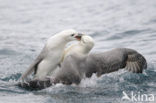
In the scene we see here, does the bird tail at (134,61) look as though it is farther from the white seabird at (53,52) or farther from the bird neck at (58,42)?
the bird neck at (58,42)

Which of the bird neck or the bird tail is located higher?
the bird neck

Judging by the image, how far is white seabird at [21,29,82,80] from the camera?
449 inches

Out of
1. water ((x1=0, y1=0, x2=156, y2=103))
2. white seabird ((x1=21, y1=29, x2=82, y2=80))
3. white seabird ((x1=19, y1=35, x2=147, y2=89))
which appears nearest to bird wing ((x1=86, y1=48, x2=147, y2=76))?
white seabird ((x1=19, y1=35, x2=147, y2=89))

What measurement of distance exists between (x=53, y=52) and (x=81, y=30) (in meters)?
8.30

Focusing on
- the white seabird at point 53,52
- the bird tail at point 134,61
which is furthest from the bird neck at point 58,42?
the bird tail at point 134,61

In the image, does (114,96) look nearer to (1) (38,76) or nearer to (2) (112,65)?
(2) (112,65)

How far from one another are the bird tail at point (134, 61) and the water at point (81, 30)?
0.34 m

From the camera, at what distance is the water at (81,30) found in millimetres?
10836

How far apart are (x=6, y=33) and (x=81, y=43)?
8.68m

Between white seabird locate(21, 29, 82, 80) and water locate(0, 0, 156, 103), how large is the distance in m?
0.83

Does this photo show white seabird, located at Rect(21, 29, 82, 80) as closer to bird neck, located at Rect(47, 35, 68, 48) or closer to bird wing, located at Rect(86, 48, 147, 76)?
bird neck, located at Rect(47, 35, 68, 48)

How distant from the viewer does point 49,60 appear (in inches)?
454

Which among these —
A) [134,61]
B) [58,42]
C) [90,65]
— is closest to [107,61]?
[90,65]

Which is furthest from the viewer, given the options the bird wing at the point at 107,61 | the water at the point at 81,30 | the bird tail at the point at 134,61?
the bird tail at the point at 134,61
